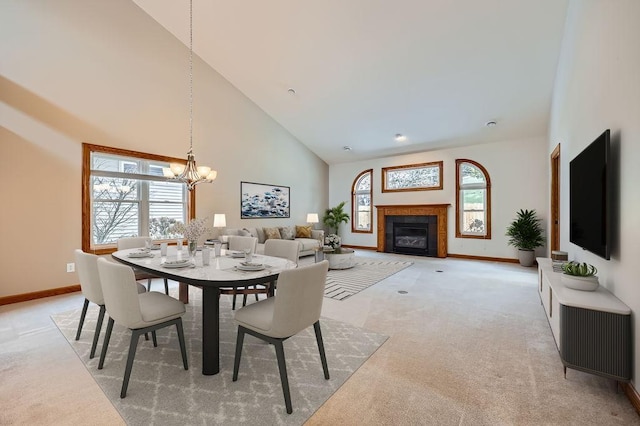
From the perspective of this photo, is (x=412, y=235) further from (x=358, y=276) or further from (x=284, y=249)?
(x=284, y=249)

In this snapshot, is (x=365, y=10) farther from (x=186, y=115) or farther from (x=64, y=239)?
(x=64, y=239)

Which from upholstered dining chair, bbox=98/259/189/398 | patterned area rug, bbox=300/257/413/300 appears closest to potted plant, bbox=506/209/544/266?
patterned area rug, bbox=300/257/413/300

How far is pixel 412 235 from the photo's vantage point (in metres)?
7.78

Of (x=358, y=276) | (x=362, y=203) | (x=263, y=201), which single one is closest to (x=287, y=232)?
(x=263, y=201)

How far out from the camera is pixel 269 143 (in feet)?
23.6

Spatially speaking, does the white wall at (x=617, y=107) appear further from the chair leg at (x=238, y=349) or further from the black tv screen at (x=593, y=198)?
the chair leg at (x=238, y=349)

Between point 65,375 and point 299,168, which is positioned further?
point 299,168

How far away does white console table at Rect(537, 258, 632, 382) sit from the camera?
1777 millimetres

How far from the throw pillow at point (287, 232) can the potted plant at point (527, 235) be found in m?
4.91

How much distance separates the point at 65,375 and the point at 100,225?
10.5ft

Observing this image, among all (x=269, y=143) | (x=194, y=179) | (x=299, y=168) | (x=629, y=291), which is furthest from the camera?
(x=299, y=168)

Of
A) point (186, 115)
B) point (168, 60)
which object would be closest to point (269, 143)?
point (186, 115)

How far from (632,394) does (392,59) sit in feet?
15.6

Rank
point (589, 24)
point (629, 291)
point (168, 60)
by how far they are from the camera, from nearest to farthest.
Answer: point (629, 291), point (589, 24), point (168, 60)
